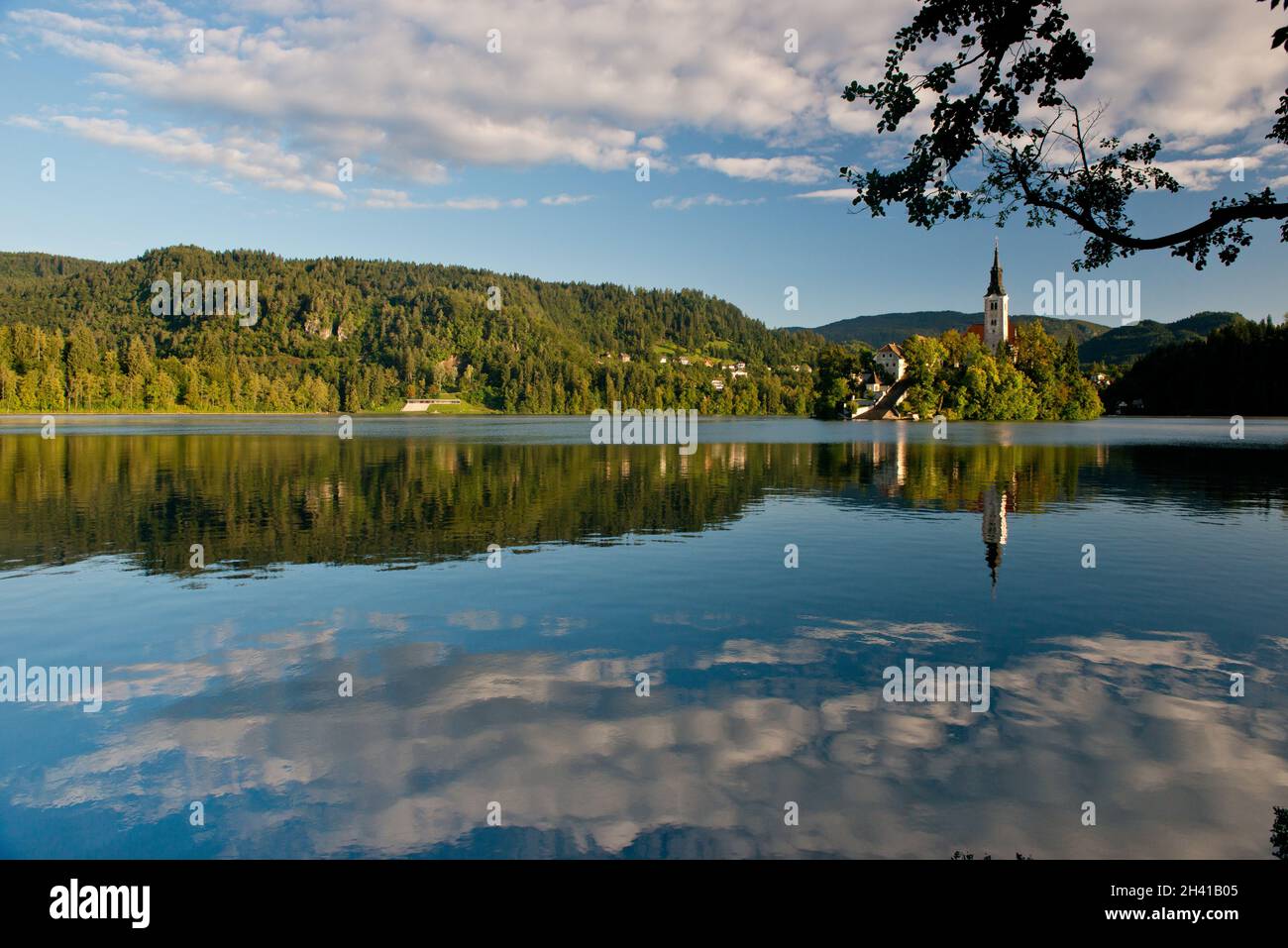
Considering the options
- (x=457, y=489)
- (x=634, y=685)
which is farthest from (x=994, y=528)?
(x=457, y=489)

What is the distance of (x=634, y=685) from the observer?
1385cm

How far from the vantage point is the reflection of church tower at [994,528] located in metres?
24.9

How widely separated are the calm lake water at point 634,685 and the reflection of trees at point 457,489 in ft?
1.76

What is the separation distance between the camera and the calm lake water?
9.35m

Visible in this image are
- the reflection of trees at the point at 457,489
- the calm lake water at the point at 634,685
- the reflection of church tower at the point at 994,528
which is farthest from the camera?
the reflection of trees at the point at 457,489

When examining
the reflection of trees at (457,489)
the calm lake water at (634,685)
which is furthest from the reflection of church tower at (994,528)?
the reflection of trees at (457,489)

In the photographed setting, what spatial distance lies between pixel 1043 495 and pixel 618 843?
39.6m

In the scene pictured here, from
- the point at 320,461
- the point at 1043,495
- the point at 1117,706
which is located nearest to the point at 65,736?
the point at 1117,706

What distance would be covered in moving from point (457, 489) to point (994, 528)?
90.2 feet

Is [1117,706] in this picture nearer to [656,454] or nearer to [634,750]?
[634,750]

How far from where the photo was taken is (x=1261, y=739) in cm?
1153

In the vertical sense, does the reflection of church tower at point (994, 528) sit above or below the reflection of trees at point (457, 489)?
below

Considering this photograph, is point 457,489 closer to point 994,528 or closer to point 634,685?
point 994,528

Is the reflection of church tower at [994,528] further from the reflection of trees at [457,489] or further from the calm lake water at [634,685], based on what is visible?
the reflection of trees at [457,489]
